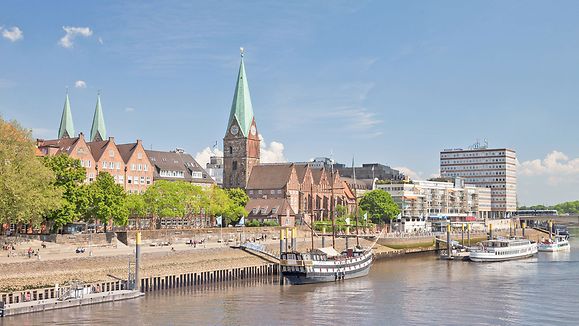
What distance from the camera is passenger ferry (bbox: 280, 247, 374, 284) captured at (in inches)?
3415

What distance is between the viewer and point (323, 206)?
185500mm

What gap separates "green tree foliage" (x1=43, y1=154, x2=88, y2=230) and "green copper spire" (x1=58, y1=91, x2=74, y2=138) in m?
80.8

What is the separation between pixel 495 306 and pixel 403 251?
251 feet

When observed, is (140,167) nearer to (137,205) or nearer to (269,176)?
(137,205)

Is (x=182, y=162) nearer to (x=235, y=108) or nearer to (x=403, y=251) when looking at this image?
(x=235, y=108)

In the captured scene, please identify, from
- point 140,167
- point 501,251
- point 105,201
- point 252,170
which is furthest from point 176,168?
point 501,251

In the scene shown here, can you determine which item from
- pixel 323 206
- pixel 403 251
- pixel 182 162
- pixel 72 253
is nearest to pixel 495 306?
pixel 72 253

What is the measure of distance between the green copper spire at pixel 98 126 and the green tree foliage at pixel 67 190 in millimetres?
78953

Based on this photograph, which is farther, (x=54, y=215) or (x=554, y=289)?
(x=54, y=215)

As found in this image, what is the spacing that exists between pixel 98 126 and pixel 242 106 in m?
35.6

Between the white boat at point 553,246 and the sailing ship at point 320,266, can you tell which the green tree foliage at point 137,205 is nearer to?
the sailing ship at point 320,266

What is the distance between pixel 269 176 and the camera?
172125 mm

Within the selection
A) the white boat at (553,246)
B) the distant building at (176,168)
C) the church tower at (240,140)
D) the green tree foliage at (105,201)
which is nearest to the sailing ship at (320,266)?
the green tree foliage at (105,201)

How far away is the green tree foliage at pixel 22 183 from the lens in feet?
252
